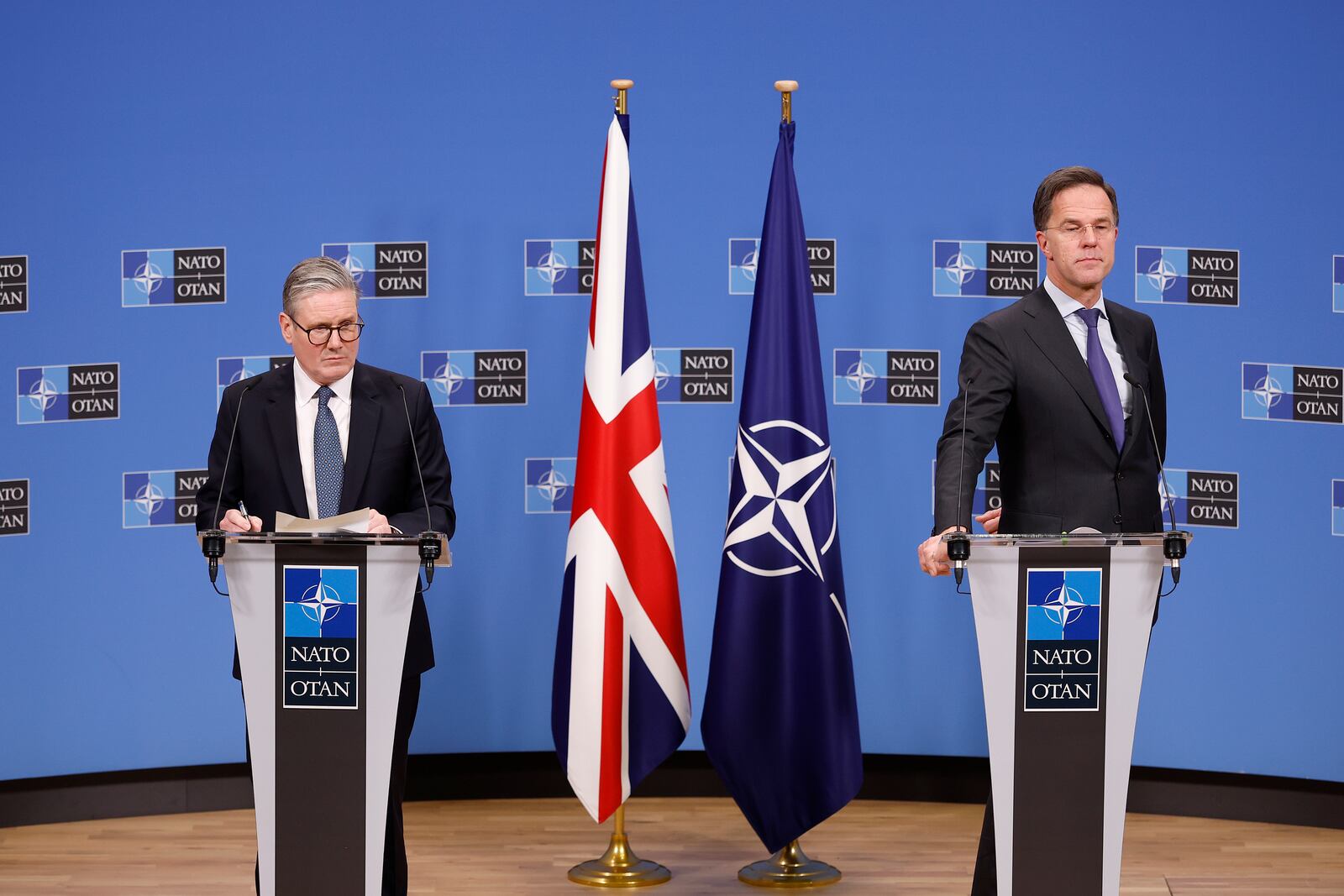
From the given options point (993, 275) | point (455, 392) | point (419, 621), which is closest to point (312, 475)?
point (419, 621)

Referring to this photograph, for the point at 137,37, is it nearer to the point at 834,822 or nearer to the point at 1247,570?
the point at 834,822

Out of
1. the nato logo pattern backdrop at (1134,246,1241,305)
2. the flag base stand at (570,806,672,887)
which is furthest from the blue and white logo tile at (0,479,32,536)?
the nato logo pattern backdrop at (1134,246,1241,305)

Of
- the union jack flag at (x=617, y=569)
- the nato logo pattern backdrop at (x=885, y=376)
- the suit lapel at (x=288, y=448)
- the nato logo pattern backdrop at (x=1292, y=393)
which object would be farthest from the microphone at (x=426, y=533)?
the nato logo pattern backdrop at (x=1292, y=393)

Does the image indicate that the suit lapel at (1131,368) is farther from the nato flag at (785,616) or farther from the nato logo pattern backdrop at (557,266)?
the nato logo pattern backdrop at (557,266)

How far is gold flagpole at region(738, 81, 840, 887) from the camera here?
3.96 metres

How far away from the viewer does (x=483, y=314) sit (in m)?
4.85

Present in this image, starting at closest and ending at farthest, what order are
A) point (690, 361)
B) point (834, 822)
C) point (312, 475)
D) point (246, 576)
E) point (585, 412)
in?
point (246, 576) → point (312, 475) → point (585, 412) → point (834, 822) → point (690, 361)

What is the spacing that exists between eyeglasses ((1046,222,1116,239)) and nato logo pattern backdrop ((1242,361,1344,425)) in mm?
1983

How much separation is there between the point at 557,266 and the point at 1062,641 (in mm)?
2691

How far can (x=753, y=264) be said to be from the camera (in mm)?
4879

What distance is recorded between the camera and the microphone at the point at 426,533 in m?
2.68

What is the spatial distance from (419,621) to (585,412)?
1002 mm

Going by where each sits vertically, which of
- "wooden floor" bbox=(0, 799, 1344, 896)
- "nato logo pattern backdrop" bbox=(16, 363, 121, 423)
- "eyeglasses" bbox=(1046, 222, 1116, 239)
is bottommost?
"wooden floor" bbox=(0, 799, 1344, 896)

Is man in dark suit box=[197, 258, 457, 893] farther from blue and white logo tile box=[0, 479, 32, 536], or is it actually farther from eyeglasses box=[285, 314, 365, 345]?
blue and white logo tile box=[0, 479, 32, 536]
